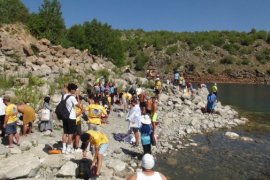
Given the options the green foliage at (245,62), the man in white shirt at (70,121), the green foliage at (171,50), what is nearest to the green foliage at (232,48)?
the green foliage at (245,62)

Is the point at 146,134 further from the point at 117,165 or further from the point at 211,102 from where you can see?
the point at 211,102

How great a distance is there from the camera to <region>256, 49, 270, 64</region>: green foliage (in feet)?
298

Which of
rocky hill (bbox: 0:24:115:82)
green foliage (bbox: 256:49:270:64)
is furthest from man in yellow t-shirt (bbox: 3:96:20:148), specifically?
green foliage (bbox: 256:49:270:64)

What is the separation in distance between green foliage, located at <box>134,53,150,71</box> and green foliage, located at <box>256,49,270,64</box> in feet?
85.0

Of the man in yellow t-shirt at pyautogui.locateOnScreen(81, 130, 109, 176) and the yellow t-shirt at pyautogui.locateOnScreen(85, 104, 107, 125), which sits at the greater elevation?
the yellow t-shirt at pyautogui.locateOnScreen(85, 104, 107, 125)

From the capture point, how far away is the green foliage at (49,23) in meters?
40.2

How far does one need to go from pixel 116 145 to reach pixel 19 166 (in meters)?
6.39

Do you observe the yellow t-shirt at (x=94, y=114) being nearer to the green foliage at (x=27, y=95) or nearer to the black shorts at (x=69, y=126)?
the black shorts at (x=69, y=126)

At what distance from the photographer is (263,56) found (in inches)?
3610

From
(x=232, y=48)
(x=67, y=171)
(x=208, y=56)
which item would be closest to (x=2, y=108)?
(x=67, y=171)

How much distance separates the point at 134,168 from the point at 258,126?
15.2 m

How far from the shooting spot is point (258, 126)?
91.1 ft

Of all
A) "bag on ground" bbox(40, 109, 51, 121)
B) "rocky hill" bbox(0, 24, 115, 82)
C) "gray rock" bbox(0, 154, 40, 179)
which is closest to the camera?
"gray rock" bbox(0, 154, 40, 179)

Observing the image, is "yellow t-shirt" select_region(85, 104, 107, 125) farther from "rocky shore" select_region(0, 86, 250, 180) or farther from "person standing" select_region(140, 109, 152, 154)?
"person standing" select_region(140, 109, 152, 154)
